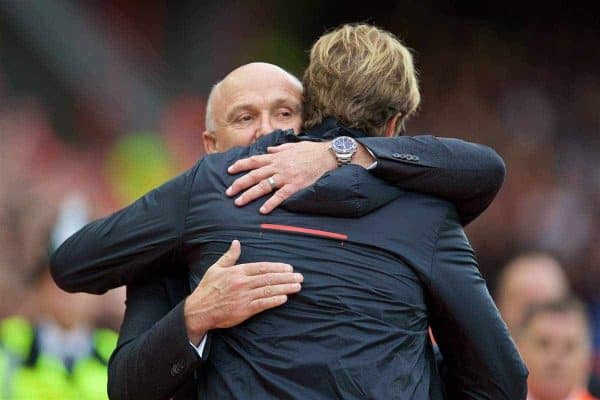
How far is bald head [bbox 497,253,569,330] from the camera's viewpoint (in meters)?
4.94

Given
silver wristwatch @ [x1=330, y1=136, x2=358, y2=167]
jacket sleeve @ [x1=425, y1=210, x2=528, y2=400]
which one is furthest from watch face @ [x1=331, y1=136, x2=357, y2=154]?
jacket sleeve @ [x1=425, y1=210, x2=528, y2=400]

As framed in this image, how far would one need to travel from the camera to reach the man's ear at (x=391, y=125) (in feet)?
7.06

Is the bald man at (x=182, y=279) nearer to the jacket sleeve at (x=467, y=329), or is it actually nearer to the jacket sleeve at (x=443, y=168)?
the jacket sleeve at (x=443, y=168)

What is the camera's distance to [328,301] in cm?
190

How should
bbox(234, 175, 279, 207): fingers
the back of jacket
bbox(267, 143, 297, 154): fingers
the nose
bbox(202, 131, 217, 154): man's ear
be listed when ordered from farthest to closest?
1. bbox(202, 131, 217, 154): man's ear
2. the nose
3. bbox(267, 143, 297, 154): fingers
4. bbox(234, 175, 279, 207): fingers
5. the back of jacket

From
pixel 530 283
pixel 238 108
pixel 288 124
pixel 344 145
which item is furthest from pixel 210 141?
pixel 530 283

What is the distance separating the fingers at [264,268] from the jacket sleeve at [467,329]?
284mm

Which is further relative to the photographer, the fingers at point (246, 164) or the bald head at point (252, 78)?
the bald head at point (252, 78)

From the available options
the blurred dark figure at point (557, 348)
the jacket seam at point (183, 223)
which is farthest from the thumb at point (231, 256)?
the blurred dark figure at point (557, 348)

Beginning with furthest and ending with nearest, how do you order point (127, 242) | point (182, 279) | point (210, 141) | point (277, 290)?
point (210, 141)
point (182, 279)
point (127, 242)
point (277, 290)

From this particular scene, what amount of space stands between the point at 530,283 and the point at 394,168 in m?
3.15

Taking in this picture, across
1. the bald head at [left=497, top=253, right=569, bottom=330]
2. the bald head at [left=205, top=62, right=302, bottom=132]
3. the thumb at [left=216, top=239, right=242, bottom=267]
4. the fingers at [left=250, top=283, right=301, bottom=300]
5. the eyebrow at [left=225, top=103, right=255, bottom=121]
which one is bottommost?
the bald head at [left=497, top=253, right=569, bottom=330]

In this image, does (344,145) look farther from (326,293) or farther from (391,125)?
(326,293)

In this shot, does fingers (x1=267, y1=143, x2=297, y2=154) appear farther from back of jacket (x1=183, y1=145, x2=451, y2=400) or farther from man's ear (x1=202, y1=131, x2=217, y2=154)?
man's ear (x1=202, y1=131, x2=217, y2=154)
